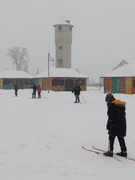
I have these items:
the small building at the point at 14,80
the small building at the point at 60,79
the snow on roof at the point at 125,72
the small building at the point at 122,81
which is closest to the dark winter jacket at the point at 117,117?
the small building at the point at 122,81

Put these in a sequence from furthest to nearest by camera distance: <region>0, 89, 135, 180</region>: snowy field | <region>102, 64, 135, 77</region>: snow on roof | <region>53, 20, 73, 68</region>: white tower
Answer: <region>53, 20, 73, 68</region>: white tower → <region>102, 64, 135, 77</region>: snow on roof → <region>0, 89, 135, 180</region>: snowy field

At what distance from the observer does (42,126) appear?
1070 cm

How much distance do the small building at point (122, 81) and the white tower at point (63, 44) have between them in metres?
14.2

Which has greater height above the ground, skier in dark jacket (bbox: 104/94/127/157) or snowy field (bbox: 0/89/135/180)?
skier in dark jacket (bbox: 104/94/127/157)

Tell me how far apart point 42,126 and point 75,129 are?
4.14 feet

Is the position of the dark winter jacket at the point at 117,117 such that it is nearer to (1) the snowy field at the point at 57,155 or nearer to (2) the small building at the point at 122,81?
(1) the snowy field at the point at 57,155

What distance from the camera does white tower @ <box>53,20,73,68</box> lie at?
5172 cm

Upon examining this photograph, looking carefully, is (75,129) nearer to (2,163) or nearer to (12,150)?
(12,150)

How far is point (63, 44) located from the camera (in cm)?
5166

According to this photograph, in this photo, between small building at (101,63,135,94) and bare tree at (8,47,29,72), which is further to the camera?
bare tree at (8,47,29,72)

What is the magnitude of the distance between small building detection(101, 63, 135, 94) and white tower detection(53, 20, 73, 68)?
14190 millimetres

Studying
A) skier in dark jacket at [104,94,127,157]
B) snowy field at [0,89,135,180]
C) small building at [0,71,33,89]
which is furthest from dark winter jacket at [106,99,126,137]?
small building at [0,71,33,89]

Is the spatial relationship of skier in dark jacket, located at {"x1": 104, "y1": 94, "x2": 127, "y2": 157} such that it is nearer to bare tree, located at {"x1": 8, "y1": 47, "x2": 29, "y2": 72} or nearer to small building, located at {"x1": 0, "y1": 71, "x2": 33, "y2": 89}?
small building, located at {"x1": 0, "y1": 71, "x2": 33, "y2": 89}

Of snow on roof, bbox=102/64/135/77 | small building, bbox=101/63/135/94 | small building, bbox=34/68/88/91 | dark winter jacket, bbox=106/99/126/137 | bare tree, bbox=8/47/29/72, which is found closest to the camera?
dark winter jacket, bbox=106/99/126/137
